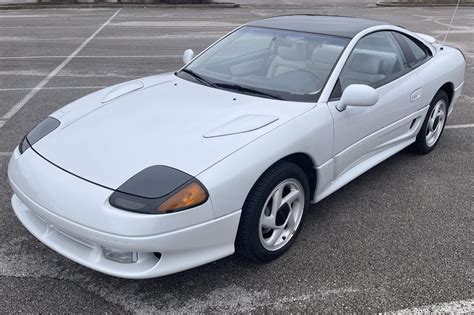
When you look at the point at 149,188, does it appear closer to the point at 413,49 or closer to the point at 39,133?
the point at 39,133

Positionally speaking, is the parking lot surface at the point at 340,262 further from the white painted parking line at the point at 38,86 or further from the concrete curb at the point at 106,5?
the concrete curb at the point at 106,5

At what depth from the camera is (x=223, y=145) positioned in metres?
2.65

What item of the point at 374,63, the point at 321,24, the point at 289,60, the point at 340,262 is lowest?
the point at 340,262

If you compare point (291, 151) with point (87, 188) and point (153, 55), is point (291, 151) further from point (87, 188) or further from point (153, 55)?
point (153, 55)

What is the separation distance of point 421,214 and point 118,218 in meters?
2.41

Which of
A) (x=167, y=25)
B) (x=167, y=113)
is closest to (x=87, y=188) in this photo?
(x=167, y=113)

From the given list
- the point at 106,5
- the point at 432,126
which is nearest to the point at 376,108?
the point at 432,126

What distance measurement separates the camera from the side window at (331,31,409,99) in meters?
3.46

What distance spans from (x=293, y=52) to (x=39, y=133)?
78.6 inches

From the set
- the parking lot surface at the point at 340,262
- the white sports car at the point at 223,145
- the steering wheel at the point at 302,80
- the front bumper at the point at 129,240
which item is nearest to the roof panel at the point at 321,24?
the white sports car at the point at 223,145

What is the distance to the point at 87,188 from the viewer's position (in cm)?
244

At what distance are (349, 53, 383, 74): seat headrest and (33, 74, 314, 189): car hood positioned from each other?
2.42 ft

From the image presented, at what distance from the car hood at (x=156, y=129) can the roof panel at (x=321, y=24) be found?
0.92 meters

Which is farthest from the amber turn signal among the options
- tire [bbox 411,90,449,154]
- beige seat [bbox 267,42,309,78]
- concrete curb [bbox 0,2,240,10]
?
concrete curb [bbox 0,2,240,10]
